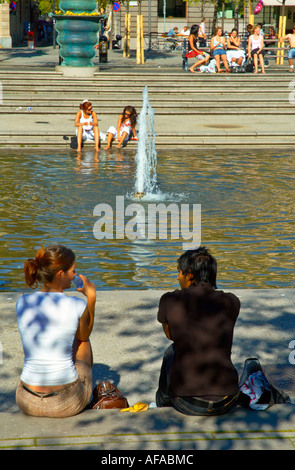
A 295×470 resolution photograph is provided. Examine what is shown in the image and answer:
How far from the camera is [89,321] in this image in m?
4.47

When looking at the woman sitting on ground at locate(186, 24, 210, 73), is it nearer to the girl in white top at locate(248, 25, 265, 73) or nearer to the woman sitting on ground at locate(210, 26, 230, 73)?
the woman sitting on ground at locate(210, 26, 230, 73)

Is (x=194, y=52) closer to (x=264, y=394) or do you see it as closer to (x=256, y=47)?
(x=256, y=47)

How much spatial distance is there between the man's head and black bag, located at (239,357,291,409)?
0.64 meters

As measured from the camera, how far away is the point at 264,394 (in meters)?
4.44

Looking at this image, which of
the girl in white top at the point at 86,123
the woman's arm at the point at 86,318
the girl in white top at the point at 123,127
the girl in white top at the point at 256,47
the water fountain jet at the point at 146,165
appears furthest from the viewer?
the girl in white top at the point at 256,47

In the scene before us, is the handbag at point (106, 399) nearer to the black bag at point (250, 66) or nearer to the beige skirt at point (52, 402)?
the beige skirt at point (52, 402)

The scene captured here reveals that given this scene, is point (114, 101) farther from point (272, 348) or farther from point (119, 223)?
point (272, 348)

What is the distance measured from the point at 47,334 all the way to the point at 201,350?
3.13ft

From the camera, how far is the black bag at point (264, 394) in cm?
442

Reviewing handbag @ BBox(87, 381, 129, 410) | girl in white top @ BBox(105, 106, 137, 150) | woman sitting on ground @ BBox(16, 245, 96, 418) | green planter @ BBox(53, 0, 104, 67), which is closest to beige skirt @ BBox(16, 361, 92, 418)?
woman sitting on ground @ BBox(16, 245, 96, 418)

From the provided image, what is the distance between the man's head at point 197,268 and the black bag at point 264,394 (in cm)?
64

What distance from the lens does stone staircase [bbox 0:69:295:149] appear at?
17.1 m

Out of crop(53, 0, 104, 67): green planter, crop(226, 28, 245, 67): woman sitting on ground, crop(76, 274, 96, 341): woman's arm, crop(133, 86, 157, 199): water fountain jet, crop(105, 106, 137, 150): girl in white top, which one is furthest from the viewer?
crop(226, 28, 245, 67): woman sitting on ground

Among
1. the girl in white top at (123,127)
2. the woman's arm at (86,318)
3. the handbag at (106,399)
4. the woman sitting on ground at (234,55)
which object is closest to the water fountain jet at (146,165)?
the girl in white top at (123,127)
